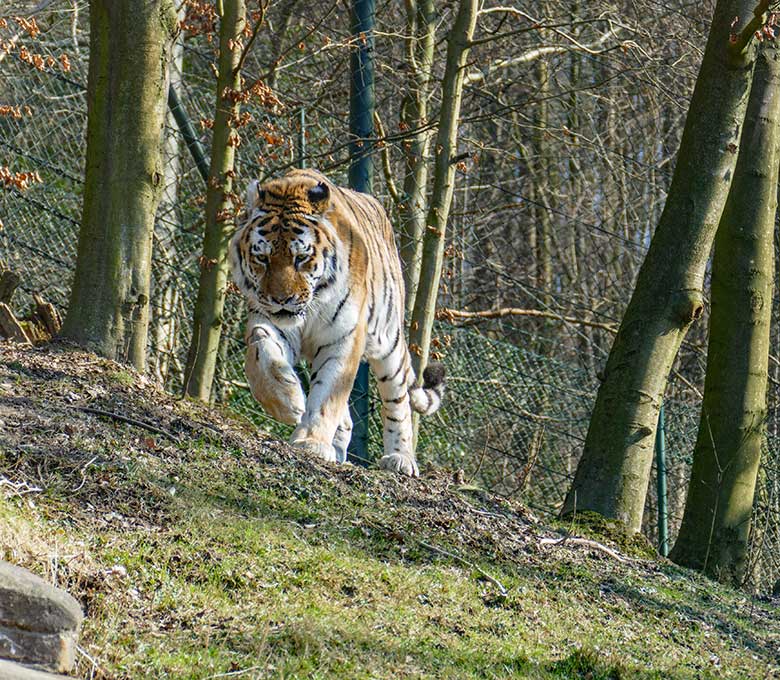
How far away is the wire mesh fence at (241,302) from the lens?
30.1 ft

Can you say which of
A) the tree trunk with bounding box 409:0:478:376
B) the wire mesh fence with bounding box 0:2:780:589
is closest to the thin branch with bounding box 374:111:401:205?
the wire mesh fence with bounding box 0:2:780:589

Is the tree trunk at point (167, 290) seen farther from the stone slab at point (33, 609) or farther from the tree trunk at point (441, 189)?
the stone slab at point (33, 609)

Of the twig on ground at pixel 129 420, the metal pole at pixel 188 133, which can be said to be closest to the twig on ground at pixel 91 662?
the twig on ground at pixel 129 420

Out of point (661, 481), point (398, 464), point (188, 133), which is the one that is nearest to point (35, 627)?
point (398, 464)

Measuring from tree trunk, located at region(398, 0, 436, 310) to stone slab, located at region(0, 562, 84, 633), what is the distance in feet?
19.1

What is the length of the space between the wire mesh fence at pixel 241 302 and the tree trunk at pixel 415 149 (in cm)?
45

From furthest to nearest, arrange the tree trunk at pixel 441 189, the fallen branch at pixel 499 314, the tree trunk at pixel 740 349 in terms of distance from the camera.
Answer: the fallen branch at pixel 499 314 → the tree trunk at pixel 441 189 → the tree trunk at pixel 740 349

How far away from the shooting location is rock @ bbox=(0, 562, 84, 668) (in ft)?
11.2

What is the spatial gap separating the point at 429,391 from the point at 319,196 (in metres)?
1.92

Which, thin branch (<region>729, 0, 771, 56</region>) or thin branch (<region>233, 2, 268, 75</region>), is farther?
thin branch (<region>233, 2, 268, 75</region>)

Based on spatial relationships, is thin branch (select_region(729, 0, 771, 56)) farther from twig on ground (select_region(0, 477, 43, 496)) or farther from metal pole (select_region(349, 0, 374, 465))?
twig on ground (select_region(0, 477, 43, 496))

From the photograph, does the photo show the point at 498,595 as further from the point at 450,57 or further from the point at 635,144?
the point at 635,144

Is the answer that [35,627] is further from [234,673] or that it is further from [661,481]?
[661,481]

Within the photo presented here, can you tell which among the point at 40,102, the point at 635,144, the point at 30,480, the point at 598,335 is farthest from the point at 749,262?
the point at 598,335
